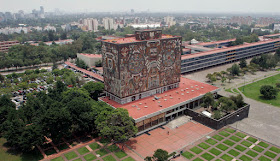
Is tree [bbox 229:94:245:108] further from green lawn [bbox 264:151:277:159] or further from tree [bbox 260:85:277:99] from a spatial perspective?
green lawn [bbox 264:151:277:159]

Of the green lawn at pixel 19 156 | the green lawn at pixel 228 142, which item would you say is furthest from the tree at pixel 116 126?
Result: the green lawn at pixel 228 142

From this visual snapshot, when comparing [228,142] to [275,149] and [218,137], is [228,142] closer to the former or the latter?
[218,137]

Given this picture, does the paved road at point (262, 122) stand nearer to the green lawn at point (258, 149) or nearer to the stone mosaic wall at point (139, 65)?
the green lawn at point (258, 149)

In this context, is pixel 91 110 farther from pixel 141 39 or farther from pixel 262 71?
pixel 262 71

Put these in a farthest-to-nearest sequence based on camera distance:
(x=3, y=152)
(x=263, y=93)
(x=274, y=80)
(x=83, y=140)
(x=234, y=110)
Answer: (x=274, y=80) < (x=263, y=93) < (x=234, y=110) < (x=83, y=140) < (x=3, y=152)

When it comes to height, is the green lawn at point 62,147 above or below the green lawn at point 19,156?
above

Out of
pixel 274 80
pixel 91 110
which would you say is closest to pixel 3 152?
pixel 91 110
